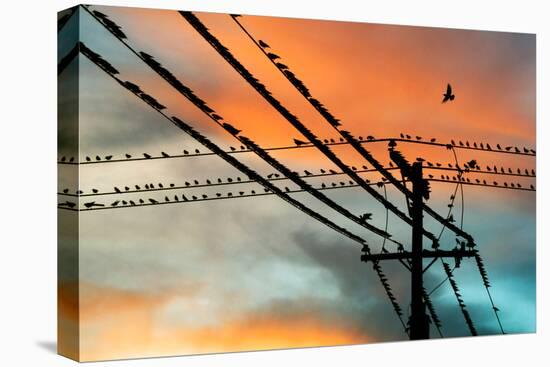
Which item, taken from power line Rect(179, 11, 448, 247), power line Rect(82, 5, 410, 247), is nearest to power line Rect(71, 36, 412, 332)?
power line Rect(82, 5, 410, 247)

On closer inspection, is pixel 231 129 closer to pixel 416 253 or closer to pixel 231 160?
pixel 231 160

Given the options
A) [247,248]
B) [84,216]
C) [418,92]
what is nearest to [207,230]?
[247,248]

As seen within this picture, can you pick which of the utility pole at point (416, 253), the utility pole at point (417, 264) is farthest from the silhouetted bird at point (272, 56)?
the utility pole at point (417, 264)

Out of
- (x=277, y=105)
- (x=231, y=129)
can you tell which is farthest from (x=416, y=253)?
(x=231, y=129)

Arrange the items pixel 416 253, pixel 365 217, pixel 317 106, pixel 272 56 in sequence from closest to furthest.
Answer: pixel 272 56
pixel 317 106
pixel 365 217
pixel 416 253

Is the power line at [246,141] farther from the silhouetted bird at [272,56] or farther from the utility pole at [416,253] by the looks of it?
the silhouetted bird at [272,56]

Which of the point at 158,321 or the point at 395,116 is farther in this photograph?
the point at 395,116

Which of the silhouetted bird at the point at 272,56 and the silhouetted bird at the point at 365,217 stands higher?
the silhouetted bird at the point at 272,56

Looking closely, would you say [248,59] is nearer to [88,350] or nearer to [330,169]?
[330,169]
